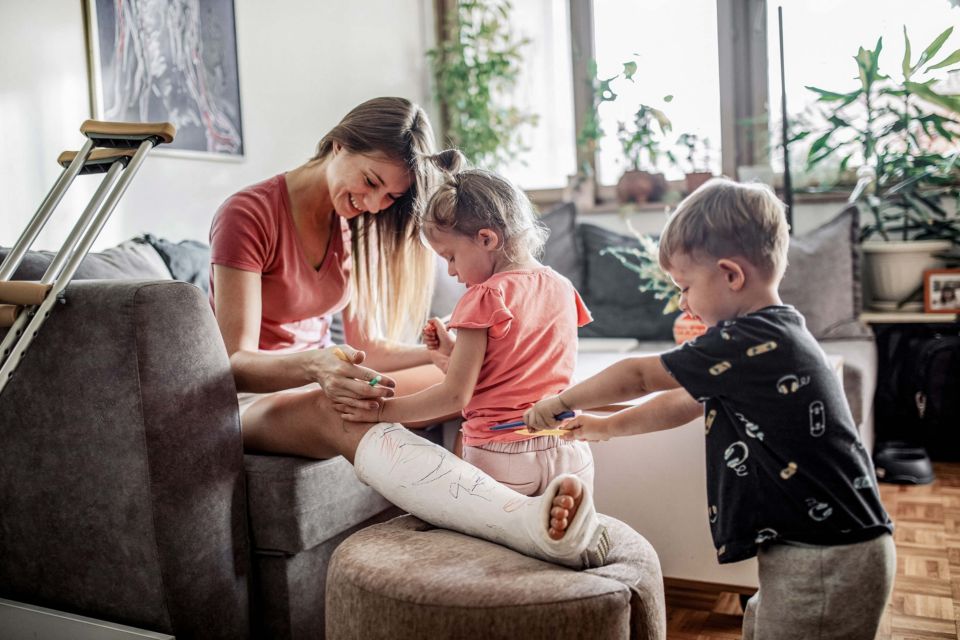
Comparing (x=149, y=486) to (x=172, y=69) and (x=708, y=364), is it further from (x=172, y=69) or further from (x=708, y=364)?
(x=172, y=69)

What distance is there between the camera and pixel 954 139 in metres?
3.04

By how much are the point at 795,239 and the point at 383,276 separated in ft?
5.74

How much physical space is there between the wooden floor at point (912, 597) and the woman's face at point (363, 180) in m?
1.06

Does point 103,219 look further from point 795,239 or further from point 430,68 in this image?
point 430,68

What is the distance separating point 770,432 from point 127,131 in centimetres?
114

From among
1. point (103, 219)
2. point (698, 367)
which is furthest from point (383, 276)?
point (698, 367)

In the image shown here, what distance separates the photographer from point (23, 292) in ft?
4.38

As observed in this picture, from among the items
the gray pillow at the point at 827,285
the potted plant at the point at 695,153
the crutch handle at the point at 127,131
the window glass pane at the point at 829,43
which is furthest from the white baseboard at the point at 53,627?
the window glass pane at the point at 829,43

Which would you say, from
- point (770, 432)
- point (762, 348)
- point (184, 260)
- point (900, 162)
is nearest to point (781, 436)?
point (770, 432)

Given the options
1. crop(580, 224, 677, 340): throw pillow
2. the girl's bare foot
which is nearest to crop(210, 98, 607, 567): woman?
the girl's bare foot

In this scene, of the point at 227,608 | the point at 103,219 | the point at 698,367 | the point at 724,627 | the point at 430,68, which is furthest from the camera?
the point at 430,68

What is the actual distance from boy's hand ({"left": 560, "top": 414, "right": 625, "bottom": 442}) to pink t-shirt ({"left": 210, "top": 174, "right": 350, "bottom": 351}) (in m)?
0.76

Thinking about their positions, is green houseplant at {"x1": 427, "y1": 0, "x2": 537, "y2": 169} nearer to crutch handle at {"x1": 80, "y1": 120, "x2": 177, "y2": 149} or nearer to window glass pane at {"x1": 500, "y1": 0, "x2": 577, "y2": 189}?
window glass pane at {"x1": 500, "y1": 0, "x2": 577, "y2": 189}

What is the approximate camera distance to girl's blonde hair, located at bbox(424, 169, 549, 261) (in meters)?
1.49
